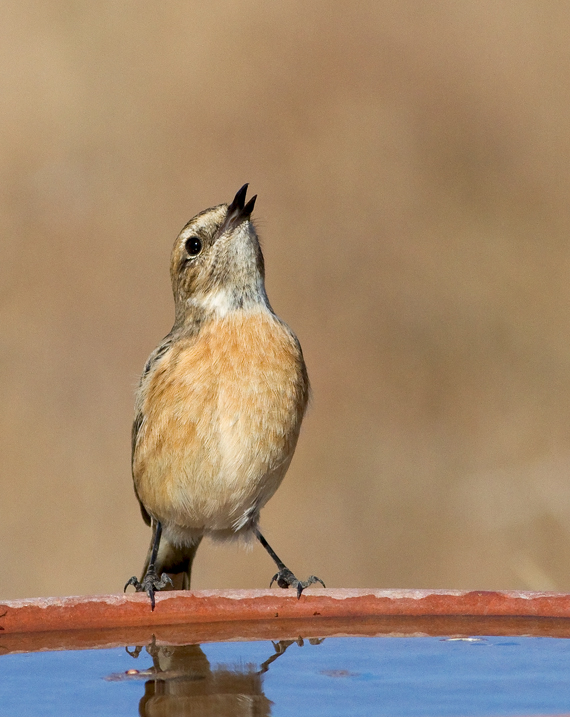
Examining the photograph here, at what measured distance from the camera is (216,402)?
19.1ft

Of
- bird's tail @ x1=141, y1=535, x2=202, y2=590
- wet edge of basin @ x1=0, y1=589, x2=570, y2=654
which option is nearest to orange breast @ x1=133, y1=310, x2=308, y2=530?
bird's tail @ x1=141, y1=535, x2=202, y2=590

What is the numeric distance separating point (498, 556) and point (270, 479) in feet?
15.8

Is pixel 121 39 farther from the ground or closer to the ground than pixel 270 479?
farther from the ground

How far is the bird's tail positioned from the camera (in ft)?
21.7

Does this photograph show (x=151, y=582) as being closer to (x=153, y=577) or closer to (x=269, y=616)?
(x=153, y=577)

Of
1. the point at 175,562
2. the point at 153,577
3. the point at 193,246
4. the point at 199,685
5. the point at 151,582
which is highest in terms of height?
the point at 193,246

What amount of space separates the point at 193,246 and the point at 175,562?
1705 mm

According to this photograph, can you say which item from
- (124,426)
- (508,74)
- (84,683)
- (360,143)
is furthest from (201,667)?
(508,74)

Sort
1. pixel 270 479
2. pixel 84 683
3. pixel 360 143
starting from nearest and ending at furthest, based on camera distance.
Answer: pixel 84 683 → pixel 270 479 → pixel 360 143

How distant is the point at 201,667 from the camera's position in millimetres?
4160

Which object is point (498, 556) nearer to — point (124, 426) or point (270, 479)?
point (124, 426)

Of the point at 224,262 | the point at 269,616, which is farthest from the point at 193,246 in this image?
the point at 269,616

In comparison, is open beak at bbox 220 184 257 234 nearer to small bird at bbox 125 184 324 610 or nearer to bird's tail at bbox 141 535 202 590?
small bird at bbox 125 184 324 610

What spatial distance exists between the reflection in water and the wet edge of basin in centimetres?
17
